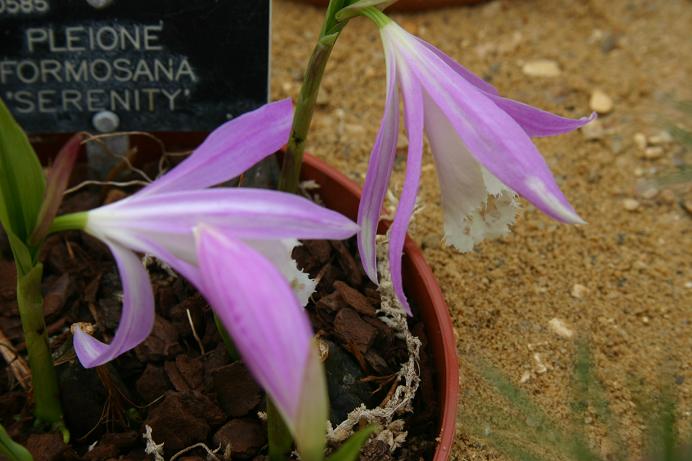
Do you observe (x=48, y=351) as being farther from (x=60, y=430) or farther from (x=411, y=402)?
(x=411, y=402)

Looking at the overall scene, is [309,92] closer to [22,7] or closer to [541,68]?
[22,7]

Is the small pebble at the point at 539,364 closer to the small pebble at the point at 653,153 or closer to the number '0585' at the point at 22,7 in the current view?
the small pebble at the point at 653,153

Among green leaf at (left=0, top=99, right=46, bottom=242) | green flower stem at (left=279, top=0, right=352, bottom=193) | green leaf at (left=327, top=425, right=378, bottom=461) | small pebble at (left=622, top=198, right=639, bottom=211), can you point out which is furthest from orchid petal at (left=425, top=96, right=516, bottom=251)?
small pebble at (left=622, top=198, right=639, bottom=211)

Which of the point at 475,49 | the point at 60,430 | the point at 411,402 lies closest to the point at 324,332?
the point at 411,402

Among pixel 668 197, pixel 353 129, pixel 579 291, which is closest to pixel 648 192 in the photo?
pixel 668 197

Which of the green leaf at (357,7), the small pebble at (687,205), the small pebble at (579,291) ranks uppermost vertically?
the green leaf at (357,7)

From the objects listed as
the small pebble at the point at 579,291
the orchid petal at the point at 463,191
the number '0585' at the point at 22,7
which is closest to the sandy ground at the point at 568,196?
the small pebble at the point at 579,291
